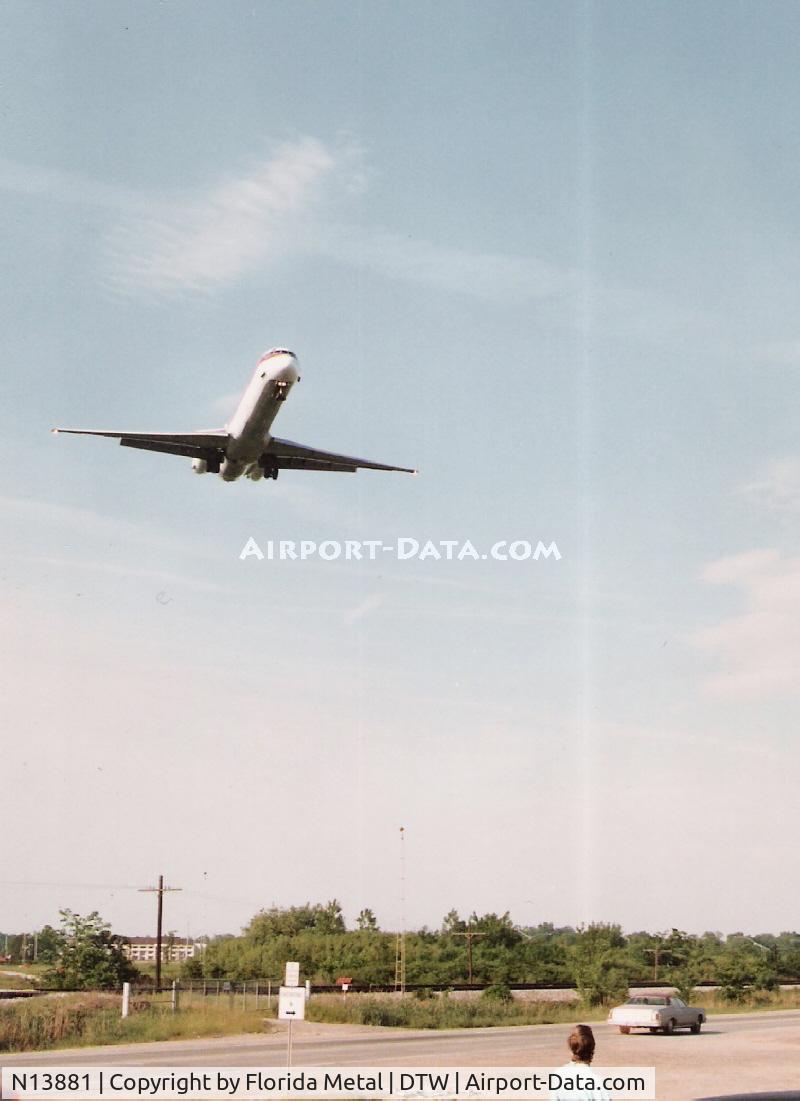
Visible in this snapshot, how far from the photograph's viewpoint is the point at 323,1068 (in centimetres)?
2416

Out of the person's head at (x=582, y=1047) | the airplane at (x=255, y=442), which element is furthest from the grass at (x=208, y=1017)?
the person's head at (x=582, y=1047)

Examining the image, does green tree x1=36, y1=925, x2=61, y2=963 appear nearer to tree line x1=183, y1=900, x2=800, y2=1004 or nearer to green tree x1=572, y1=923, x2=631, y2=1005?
tree line x1=183, y1=900, x2=800, y2=1004

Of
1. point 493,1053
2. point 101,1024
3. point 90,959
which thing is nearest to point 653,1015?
point 493,1053

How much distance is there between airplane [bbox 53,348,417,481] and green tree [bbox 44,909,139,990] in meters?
35.7

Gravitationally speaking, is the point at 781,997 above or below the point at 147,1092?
below

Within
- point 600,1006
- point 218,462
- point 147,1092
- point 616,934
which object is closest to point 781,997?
point 600,1006

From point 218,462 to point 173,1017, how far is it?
720 inches

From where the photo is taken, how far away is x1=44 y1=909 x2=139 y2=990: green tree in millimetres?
65500

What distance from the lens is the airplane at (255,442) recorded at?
35406 mm

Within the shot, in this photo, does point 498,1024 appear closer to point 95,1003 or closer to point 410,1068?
point 95,1003
